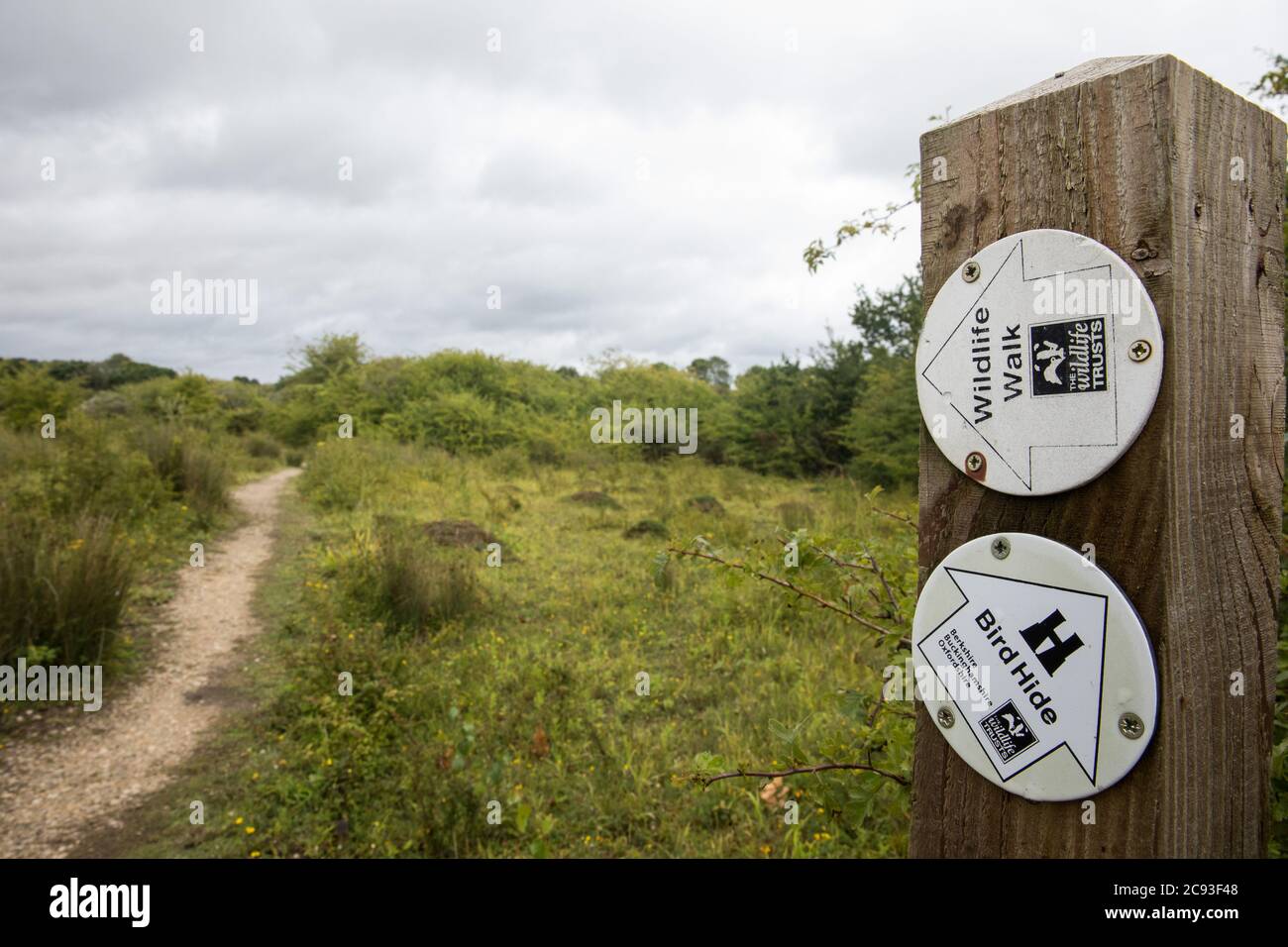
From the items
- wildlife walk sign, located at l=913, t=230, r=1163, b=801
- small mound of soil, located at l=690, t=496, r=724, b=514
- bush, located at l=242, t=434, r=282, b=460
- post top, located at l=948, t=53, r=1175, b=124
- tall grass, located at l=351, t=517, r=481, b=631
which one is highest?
bush, located at l=242, t=434, r=282, b=460

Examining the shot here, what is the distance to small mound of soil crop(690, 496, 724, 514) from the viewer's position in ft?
37.9

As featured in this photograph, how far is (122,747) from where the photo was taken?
4.13 meters

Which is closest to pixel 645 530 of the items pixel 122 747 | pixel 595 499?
pixel 595 499

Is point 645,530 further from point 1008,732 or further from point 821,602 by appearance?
point 1008,732

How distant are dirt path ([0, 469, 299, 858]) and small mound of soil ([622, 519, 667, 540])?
481 cm

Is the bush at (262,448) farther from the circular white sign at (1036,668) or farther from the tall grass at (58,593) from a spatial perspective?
the circular white sign at (1036,668)

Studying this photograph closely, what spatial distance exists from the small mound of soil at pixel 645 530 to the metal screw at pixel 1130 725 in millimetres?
8933

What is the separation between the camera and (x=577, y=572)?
25.6ft

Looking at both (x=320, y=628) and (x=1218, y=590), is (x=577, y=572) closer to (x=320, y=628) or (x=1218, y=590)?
(x=320, y=628)

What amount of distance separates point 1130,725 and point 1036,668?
100 millimetres

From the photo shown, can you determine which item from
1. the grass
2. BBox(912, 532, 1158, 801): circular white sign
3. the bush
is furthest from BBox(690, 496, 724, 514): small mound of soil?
the bush

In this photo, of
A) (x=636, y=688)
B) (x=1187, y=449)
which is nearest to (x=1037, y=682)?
(x=1187, y=449)

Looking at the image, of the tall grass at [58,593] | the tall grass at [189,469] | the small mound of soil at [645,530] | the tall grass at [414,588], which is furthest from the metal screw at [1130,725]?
the tall grass at [189,469]

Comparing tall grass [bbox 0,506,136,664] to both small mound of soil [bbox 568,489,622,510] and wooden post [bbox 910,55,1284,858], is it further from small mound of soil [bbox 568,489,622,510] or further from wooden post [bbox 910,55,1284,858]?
small mound of soil [bbox 568,489,622,510]
